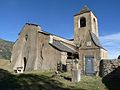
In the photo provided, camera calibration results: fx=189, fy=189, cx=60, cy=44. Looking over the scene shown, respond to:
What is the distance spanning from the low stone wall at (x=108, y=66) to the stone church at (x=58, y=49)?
1.56 m

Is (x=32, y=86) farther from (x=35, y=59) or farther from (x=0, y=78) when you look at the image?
(x=35, y=59)

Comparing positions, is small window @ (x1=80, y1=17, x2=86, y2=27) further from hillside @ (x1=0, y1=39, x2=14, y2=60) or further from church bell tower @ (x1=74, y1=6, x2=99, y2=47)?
hillside @ (x1=0, y1=39, x2=14, y2=60)

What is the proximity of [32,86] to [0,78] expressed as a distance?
3.55 meters

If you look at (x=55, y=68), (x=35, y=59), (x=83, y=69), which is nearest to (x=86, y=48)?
(x=83, y=69)

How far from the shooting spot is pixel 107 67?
69.9ft

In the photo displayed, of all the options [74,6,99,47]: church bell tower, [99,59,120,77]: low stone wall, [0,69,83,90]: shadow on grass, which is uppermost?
[74,6,99,47]: church bell tower

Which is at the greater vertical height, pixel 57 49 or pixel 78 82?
pixel 57 49

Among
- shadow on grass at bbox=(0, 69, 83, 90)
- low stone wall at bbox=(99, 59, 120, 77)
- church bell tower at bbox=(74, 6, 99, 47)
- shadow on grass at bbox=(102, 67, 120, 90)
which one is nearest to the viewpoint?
shadow on grass at bbox=(0, 69, 83, 90)

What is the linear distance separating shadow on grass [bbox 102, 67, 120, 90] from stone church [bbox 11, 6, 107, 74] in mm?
2968

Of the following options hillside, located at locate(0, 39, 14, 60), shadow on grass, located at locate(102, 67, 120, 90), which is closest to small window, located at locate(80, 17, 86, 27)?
shadow on grass, located at locate(102, 67, 120, 90)

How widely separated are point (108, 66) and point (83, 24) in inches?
618

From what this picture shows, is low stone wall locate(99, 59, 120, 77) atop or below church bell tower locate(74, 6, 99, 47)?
below

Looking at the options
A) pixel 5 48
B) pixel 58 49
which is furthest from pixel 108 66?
pixel 5 48

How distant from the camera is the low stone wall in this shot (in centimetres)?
2073
